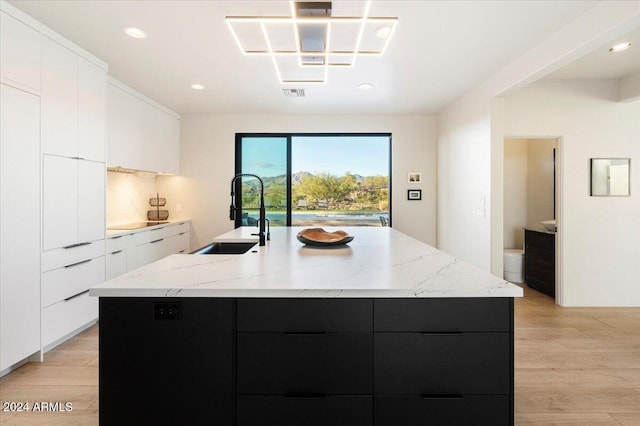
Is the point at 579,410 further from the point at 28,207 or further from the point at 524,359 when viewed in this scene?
the point at 28,207

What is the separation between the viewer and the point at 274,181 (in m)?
5.63

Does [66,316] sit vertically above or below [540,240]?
below

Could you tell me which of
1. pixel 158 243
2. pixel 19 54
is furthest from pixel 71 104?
pixel 158 243

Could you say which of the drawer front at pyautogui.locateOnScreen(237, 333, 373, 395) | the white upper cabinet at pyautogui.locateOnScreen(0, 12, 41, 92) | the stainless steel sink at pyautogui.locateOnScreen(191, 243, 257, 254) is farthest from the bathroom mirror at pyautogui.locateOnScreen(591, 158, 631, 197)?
the white upper cabinet at pyautogui.locateOnScreen(0, 12, 41, 92)

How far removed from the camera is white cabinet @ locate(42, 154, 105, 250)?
2.67 metres

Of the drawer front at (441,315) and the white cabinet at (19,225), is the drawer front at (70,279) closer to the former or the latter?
the white cabinet at (19,225)

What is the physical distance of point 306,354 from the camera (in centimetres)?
124

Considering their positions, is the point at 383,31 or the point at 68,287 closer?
the point at 383,31

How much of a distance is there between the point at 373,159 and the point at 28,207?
6.14 metres

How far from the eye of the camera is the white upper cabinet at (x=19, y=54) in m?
2.28

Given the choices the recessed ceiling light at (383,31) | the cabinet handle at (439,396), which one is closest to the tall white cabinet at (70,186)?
the recessed ceiling light at (383,31)

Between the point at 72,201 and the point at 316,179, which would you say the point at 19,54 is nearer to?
the point at 72,201

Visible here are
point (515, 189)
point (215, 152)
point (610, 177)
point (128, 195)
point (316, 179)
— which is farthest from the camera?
point (316, 179)

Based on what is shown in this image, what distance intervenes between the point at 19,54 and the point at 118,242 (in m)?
1.88
